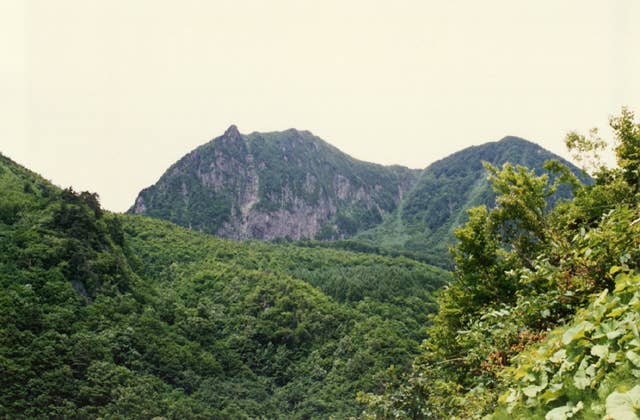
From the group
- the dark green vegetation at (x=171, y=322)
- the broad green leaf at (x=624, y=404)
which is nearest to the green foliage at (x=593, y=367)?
the broad green leaf at (x=624, y=404)

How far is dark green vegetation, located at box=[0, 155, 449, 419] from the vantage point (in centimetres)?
4500

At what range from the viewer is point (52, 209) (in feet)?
204

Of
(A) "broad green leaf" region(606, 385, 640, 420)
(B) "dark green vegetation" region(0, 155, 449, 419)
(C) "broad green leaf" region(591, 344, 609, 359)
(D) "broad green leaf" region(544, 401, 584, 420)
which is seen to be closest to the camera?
(A) "broad green leaf" region(606, 385, 640, 420)

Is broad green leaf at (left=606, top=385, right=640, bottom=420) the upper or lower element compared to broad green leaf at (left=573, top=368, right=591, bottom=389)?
upper

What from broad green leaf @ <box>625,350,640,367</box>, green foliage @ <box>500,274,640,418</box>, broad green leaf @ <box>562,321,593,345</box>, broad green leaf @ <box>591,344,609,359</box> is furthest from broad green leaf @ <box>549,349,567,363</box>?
broad green leaf @ <box>625,350,640,367</box>

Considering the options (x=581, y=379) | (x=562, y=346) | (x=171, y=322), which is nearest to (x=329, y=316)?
(x=171, y=322)

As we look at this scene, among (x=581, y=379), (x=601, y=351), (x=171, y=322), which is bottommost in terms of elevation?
(x=171, y=322)

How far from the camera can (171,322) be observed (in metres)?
78.0

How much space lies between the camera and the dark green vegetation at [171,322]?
45000 millimetres

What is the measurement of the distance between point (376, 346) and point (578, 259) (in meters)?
77.7

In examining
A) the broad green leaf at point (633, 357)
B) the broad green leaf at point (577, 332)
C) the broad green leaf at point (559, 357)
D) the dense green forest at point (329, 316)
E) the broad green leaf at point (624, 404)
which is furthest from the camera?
the dense green forest at point (329, 316)

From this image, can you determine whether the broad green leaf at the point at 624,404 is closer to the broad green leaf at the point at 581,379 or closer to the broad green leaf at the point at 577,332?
the broad green leaf at the point at 581,379

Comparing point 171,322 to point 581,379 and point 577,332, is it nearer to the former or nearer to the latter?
point 577,332

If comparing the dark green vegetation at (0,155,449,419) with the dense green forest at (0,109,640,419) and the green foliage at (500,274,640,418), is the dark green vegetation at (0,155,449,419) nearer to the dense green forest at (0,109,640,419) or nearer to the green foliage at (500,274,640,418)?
the dense green forest at (0,109,640,419)
